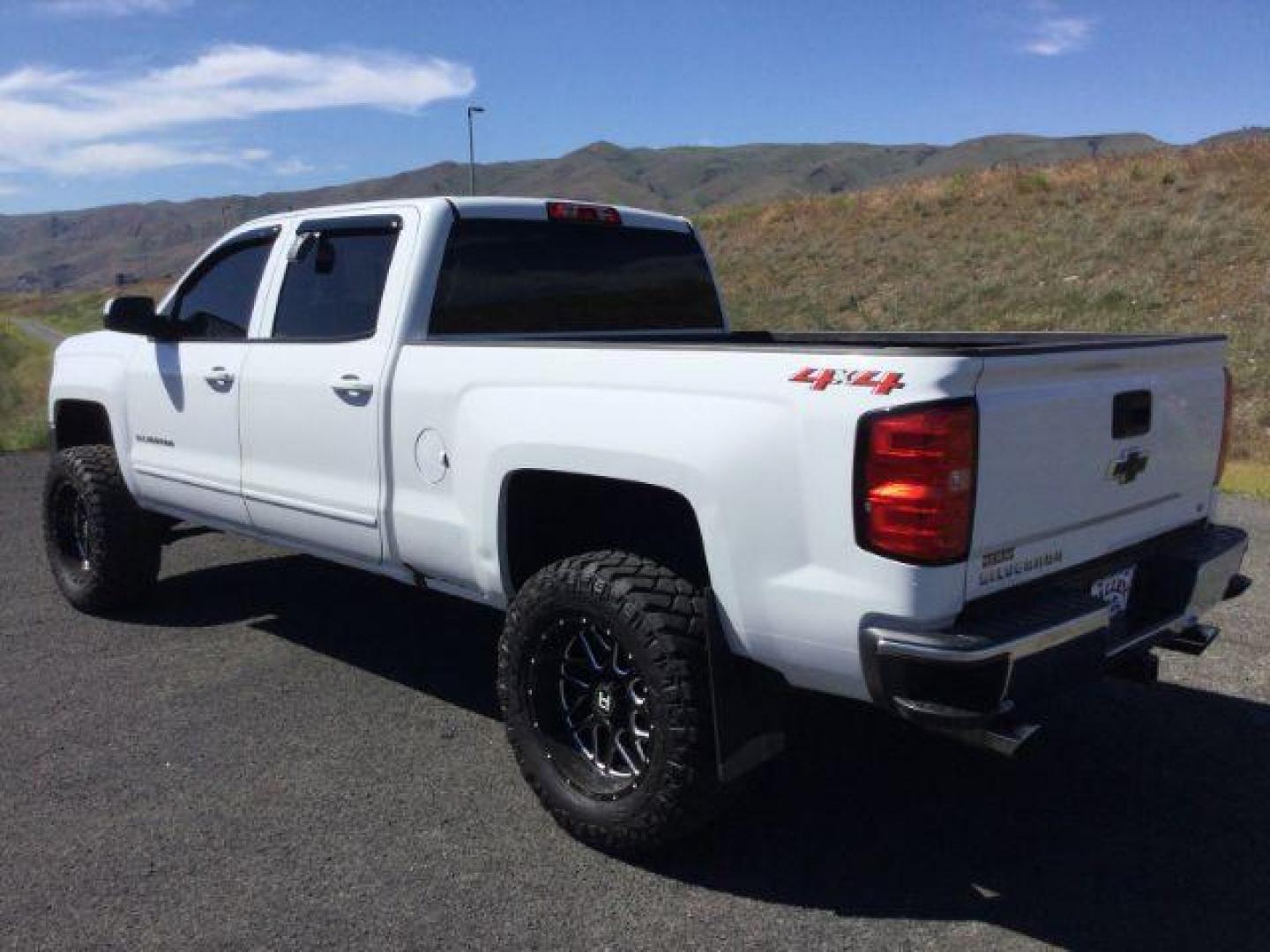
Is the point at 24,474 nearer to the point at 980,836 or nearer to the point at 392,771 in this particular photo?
the point at 392,771

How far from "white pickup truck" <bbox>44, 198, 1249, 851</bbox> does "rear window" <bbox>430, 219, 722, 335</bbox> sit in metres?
0.01

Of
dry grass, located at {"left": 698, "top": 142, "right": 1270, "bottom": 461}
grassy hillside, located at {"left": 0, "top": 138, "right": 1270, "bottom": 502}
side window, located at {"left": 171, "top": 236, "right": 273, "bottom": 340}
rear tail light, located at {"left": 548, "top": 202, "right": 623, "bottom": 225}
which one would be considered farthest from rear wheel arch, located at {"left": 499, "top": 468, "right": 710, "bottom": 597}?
dry grass, located at {"left": 698, "top": 142, "right": 1270, "bottom": 461}

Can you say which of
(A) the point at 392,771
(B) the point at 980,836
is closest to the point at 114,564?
(A) the point at 392,771

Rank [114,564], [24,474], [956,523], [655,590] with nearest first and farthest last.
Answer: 1. [956,523]
2. [655,590]
3. [114,564]
4. [24,474]

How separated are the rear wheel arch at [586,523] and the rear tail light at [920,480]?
79cm

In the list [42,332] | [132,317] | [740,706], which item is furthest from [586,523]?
[42,332]

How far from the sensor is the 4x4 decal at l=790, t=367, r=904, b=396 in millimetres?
2818

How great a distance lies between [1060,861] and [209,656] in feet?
12.3

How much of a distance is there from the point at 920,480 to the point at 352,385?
7.48 ft

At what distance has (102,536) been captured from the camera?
5.75 m

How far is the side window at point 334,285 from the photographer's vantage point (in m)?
4.47

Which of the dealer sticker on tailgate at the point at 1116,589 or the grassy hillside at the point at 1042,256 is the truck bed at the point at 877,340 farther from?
the grassy hillside at the point at 1042,256

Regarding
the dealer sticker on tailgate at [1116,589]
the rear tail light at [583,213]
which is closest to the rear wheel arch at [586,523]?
the dealer sticker on tailgate at [1116,589]

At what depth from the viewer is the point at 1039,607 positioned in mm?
3076
